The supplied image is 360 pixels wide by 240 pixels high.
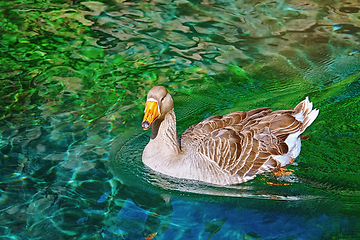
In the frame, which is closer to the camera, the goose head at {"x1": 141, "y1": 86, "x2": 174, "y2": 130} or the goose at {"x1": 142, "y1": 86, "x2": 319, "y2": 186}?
the goose head at {"x1": 141, "y1": 86, "x2": 174, "y2": 130}

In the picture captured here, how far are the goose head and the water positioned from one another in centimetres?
115

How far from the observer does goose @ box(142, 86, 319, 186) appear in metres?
6.79

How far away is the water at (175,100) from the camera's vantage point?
6.21m

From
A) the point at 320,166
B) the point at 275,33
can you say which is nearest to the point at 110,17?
the point at 275,33

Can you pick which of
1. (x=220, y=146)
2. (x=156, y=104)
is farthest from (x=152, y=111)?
(x=220, y=146)

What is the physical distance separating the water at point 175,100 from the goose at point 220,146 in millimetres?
228

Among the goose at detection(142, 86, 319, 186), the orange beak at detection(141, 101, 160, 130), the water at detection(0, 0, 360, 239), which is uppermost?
the orange beak at detection(141, 101, 160, 130)

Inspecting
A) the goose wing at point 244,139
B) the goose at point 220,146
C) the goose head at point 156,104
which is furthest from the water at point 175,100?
the goose head at point 156,104

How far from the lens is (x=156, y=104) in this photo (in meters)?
6.40

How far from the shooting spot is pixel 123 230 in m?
5.97

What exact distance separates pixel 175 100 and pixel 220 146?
9.07 ft

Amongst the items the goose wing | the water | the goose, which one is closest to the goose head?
the goose

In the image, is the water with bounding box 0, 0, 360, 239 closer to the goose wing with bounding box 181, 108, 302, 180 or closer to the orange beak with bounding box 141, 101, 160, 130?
the goose wing with bounding box 181, 108, 302, 180

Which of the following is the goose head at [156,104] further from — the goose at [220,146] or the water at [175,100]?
the water at [175,100]
